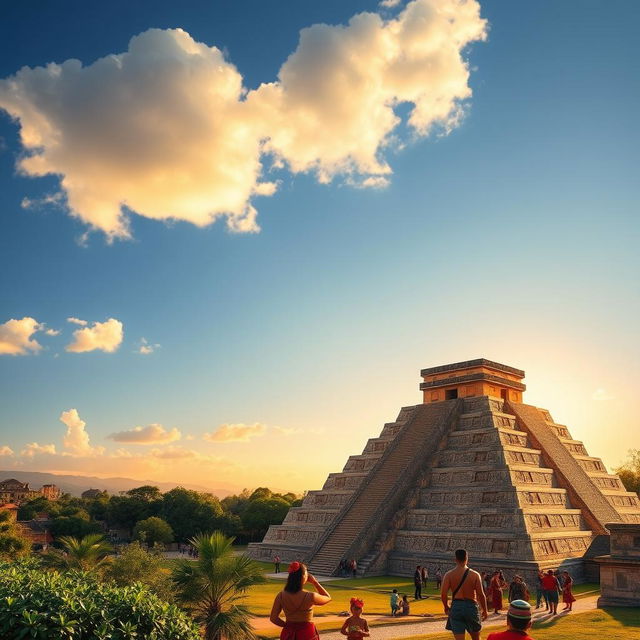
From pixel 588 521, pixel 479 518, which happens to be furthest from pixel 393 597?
pixel 588 521

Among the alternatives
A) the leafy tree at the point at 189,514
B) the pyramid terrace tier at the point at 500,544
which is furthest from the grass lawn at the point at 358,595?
the leafy tree at the point at 189,514

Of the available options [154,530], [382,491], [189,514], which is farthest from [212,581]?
[189,514]

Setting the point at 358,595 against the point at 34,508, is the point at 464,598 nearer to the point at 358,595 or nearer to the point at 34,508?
the point at 358,595

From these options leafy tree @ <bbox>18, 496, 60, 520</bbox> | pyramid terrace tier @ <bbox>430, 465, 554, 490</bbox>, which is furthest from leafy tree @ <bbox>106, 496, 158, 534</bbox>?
pyramid terrace tier @ <bbox>430, 465, 554, 490</bbox>

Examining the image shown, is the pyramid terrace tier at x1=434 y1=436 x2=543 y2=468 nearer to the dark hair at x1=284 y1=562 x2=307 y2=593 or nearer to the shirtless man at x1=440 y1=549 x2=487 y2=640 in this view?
the shirtless man at x1=440 y1=549 x2=487 y2=640

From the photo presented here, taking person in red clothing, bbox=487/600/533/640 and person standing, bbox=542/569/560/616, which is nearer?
person in red clothing, bbox=487/600/533/640

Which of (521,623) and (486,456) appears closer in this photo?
(521,623)

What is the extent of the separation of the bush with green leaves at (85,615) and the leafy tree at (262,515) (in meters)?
61.2

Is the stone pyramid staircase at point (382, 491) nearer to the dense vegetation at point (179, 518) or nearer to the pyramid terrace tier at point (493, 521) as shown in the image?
the pyramid terrace tier at point (493, 521)

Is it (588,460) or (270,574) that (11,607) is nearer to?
(270,574)

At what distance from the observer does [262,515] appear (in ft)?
226

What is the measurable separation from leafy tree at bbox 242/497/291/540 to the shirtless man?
2420 inches

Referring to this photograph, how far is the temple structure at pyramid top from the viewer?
3425 centimetres

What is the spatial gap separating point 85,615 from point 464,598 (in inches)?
231
